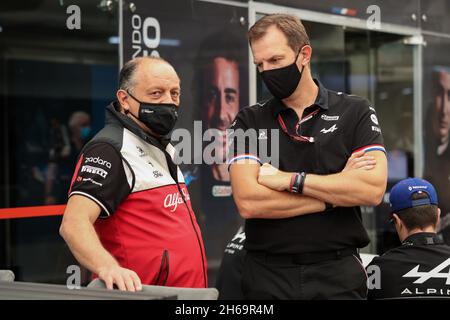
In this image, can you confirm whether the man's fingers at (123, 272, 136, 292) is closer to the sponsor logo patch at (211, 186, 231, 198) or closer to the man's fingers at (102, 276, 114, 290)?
the man's fingers at (102, 276, 114, 290)

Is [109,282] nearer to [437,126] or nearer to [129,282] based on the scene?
[129,282]

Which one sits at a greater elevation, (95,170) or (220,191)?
(95,170)

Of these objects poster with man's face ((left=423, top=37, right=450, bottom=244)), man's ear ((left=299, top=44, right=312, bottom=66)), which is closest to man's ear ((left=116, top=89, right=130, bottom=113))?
man's ear ((left=299, top=44, right=312, bottom=66))

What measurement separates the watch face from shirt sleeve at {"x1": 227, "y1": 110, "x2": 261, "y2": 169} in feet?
6.22

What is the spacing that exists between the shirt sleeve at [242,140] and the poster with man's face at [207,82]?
5.15ft

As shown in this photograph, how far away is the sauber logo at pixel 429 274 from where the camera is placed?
3010 millimetres

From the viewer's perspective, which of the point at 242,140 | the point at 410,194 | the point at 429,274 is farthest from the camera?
the point at 410,194

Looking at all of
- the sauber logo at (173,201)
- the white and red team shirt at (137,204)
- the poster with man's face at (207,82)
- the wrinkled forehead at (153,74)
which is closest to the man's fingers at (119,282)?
the white and red team shirt at (137,204)

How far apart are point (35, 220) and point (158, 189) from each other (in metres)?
2.12

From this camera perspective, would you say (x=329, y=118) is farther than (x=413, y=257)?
No

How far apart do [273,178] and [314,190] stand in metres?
0.18

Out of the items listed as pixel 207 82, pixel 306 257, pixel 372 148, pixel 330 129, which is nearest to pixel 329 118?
pixel 330 129

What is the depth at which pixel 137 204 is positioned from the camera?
247 cm
